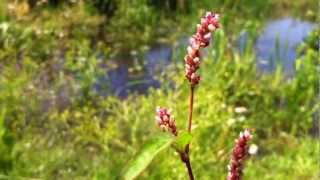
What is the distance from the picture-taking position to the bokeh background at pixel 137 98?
10.9 ft

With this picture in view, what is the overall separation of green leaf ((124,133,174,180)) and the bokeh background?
1594 mm

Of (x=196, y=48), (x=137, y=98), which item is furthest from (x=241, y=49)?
(x=196, y=48)

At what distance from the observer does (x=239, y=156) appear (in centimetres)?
74

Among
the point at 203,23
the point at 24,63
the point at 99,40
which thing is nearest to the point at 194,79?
the point at 203,23

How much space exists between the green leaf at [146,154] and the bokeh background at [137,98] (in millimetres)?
1594

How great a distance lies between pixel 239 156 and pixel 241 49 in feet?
14.2

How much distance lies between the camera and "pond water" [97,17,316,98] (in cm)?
475

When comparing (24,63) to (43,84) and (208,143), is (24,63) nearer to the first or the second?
(43,84)

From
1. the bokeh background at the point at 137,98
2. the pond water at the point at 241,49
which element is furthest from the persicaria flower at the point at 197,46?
the pond water at the point at 241,49

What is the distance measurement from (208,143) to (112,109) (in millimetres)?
844

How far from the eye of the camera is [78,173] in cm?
329

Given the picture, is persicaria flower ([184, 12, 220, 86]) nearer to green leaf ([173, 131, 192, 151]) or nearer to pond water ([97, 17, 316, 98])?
green leaf ([173, 131, 192, 151])

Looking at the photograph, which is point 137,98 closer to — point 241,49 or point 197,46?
point 241,49

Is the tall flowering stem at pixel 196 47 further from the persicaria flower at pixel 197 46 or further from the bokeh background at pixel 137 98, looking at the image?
the bokeh background at pixel 137 98
